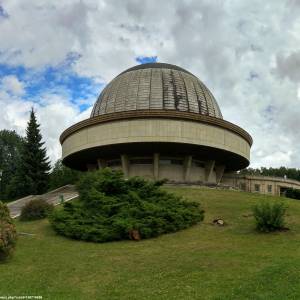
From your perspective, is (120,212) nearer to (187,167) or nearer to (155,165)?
(155,165)

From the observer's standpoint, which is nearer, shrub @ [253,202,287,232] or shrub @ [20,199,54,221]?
shrub @ [253,202,287,232]

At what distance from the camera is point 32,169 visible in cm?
4747

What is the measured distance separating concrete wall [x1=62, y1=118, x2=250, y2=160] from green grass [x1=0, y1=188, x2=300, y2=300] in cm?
1962

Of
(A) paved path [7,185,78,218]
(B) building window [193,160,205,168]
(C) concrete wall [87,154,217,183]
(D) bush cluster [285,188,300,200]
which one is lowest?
(A) paved path [7,185,78,218]

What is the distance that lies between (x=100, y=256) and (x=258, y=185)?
38792 millimetres

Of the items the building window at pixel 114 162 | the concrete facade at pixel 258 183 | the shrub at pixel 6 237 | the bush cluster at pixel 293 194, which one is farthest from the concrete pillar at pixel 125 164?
the shrub at pixel 6 237

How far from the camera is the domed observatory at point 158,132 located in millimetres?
40344

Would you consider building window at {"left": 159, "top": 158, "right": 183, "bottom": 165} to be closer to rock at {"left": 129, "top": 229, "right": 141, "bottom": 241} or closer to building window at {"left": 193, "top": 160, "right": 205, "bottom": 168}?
building window at {"left": 193, "top": 160, "right": 205, "bottom": 168}

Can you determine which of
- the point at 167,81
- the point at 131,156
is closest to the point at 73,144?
the point at 131,156

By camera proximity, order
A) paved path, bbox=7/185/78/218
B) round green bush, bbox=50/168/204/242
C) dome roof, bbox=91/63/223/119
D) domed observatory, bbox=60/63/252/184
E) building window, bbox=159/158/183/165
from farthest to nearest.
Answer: dome roof, bbox=91/63/223/119, building window, bbox=159/158/183/165, domed observatory, bbox=60/63/252/184, paved path, bbox=7/185/78/218, round green bush, bbox=50/168/204/242

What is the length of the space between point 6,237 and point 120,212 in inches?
260

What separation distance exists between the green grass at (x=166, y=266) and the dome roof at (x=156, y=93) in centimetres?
2522

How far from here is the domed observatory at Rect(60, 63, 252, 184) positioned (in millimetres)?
40344

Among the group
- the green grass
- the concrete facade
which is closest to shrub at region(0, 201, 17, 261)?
the green grass
